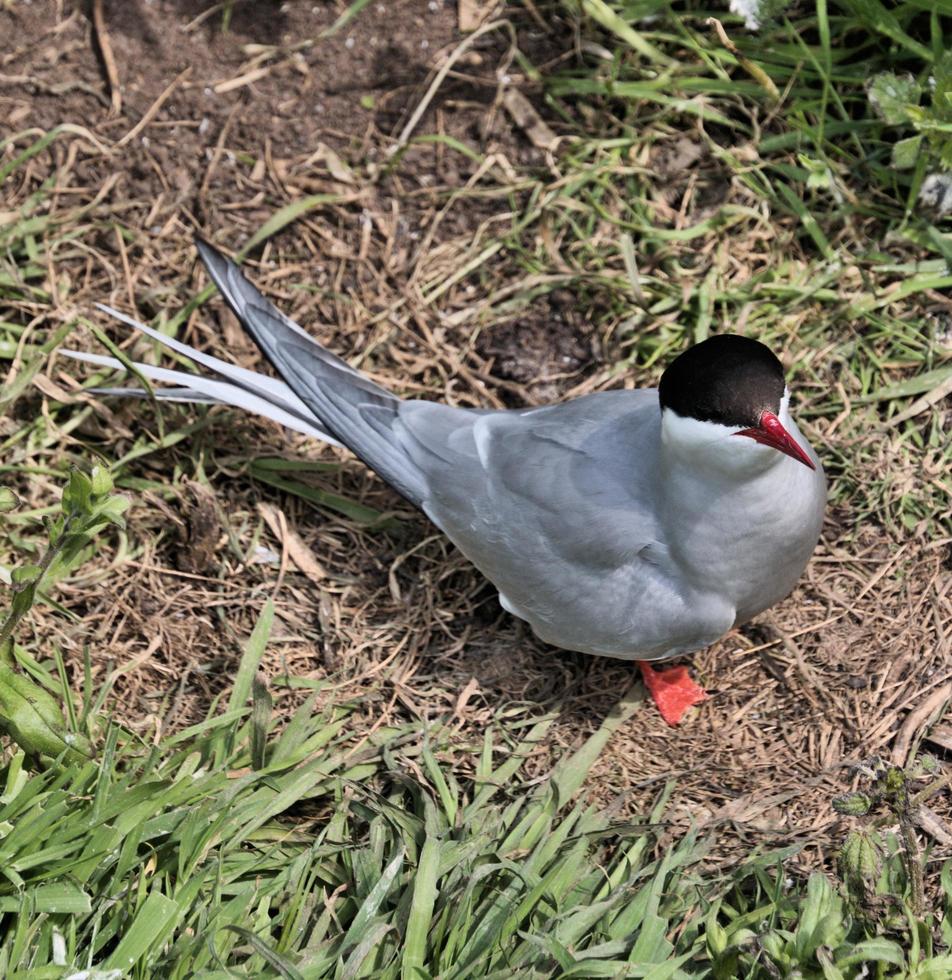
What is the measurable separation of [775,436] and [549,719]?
1188 millimetres

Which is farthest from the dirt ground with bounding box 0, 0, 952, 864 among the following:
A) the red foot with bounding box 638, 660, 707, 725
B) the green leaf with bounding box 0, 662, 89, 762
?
the green leaf with bounding box 0, 662, 89, 762

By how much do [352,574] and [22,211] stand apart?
1784 millimetres

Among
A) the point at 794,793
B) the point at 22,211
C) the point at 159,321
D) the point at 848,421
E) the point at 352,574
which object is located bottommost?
the point at 794,793

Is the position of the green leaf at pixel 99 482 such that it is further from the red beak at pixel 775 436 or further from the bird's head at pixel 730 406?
the red beak at pixel 775 436

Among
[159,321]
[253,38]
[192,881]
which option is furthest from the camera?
[253,38]

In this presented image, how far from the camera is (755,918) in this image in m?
2.85

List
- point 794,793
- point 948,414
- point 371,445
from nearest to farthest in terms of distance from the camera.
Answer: point 794,793 → point 371,445 → point 948,414

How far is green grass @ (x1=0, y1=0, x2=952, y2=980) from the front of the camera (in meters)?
2.75

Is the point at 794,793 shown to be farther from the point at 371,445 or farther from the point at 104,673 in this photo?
the point at 104,673

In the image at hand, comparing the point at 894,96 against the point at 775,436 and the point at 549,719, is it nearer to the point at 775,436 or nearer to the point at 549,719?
the point at 775,436

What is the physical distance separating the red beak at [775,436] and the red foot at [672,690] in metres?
1.01

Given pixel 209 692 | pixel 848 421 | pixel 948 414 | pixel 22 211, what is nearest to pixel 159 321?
pixel 22 211

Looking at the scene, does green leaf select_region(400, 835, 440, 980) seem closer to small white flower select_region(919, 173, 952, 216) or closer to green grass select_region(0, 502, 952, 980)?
green grass select_region(0, 502, 952, 980)

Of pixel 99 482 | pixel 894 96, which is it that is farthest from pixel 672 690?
pixel 894 96
